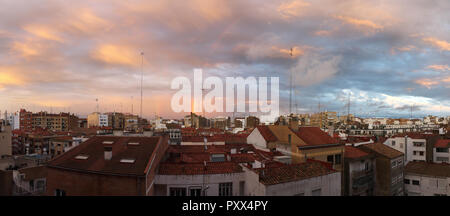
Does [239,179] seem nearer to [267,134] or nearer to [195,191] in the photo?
[195,191]

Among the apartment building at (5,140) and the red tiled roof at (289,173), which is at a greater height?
the red tiled roof at (289,173)

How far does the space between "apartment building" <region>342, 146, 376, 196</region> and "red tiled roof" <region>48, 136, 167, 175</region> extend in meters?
20.6

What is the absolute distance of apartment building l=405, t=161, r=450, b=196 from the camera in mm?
32362

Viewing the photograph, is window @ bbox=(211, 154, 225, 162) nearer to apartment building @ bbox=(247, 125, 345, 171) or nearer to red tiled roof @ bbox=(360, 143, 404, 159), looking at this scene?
apartment building @ bbox=(247, 125, 345, 171)

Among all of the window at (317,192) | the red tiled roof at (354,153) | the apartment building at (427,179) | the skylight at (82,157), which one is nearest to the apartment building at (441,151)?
the apartment building at (427,179)

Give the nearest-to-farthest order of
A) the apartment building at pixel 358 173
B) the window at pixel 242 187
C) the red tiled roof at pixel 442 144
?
the window at pixel 242 187 < the apartment building at pixel 358 173 < the red tiled roof at pixel 442 144

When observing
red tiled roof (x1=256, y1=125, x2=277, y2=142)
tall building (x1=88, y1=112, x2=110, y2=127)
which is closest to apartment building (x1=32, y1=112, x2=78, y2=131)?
tall building (x1=88, y1=112, x2=110, y2=127)

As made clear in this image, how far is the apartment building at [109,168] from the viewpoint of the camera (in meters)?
15.4

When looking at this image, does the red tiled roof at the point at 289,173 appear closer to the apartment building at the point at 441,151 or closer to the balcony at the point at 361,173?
the balcony at the point at 361,173

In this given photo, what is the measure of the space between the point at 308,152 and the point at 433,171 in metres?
20.6

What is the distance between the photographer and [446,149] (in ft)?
155

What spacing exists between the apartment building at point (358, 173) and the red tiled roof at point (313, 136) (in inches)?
106

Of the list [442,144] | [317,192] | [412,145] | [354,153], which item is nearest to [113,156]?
[317,192]
